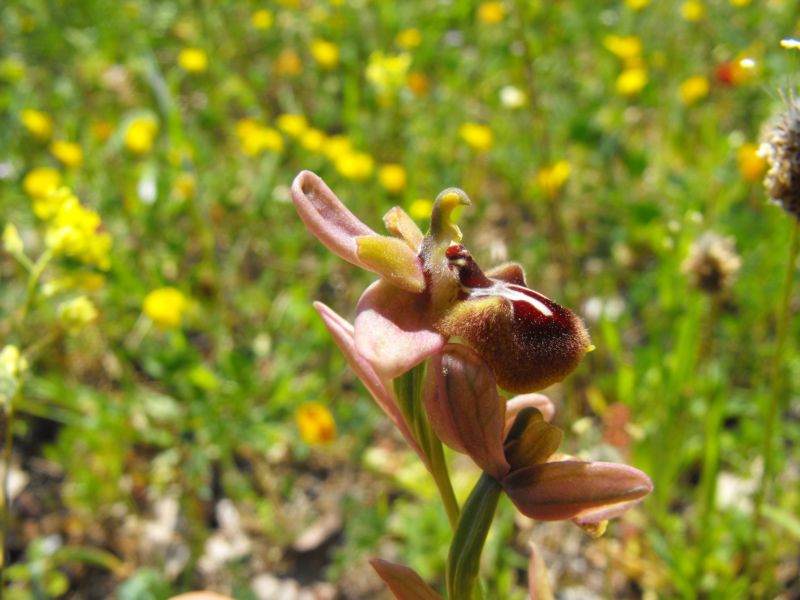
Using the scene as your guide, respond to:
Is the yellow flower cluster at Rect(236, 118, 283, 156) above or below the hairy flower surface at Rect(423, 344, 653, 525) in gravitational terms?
below

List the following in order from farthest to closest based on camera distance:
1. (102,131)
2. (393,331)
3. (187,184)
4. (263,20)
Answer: (263,20) < (102,131) < (187,184) < (393,331)

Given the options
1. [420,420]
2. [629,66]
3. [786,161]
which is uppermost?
[786,161]

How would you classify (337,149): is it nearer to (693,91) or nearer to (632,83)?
(632,83)

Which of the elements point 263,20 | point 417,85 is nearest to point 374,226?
point 417,85

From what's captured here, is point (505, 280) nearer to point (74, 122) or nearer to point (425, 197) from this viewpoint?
point (425, 197)

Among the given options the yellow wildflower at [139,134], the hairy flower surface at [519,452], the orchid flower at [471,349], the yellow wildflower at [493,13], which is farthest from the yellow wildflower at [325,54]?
the hairy flower surface at [519,452]

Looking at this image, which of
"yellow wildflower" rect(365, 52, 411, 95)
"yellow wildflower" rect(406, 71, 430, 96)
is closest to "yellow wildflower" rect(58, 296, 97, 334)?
"yellow wildflower" rect(365, 52, 411, 95)

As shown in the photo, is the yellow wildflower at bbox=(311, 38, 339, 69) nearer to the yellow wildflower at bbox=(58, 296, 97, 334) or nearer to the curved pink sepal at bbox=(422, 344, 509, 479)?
the yellow wildflower at bbox=(58, 296, 97, 334)
